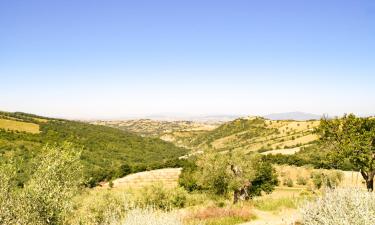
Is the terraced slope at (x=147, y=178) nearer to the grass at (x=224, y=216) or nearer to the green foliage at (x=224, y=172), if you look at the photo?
the green foliage at (x=224, y=172)

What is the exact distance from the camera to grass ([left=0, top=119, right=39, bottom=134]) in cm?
14425

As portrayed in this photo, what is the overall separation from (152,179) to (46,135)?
220ft

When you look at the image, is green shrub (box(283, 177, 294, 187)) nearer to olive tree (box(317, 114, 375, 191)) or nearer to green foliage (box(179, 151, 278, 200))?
green foliage (box(179, 151, 278, 200))

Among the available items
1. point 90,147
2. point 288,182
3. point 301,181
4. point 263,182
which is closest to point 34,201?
point 263,182

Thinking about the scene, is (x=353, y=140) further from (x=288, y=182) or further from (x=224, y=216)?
(x=288, y=182)

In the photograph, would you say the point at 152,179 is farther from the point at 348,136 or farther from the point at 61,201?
the point at 61,201

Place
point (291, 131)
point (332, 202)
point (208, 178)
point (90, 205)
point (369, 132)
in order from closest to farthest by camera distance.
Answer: point (332, 202) → point (369, 132) → point (90, 205) → point (208, 178) → point (291, 131)

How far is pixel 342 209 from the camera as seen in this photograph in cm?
1214

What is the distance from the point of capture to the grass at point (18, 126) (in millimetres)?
144250

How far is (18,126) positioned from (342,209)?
159 metres

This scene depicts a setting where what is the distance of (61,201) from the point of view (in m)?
19.0

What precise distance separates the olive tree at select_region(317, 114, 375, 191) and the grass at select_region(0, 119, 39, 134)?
134 m

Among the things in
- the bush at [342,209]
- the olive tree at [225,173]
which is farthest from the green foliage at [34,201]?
the olive tree at [225,173]

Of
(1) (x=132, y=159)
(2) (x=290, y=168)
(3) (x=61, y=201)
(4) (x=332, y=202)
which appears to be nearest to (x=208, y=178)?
(3) (x=61, y=201)
